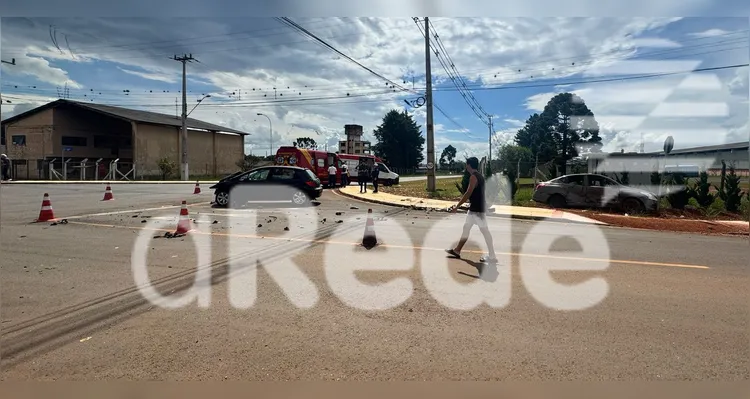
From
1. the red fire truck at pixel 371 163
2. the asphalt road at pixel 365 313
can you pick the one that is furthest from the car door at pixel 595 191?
the red fire truck at pixel 371 163

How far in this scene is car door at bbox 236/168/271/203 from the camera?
1495 centimetres

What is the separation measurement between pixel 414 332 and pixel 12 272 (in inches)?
226

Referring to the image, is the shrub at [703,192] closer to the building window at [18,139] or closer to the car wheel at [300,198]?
the car wheel at [300,198]

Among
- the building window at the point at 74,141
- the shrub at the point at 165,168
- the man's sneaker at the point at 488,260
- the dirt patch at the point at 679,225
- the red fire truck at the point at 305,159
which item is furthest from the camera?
the building window at the point at 74,141

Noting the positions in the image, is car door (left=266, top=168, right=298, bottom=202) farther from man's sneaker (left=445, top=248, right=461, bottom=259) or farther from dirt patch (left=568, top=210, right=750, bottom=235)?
dirt patch (left=568, top=210, right=750, bottom=235)

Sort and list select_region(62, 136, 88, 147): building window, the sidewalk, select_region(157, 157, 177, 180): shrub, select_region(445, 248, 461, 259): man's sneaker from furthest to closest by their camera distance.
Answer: select_region(62, 136, 88, 147): building window < select_region(157, 157, 177, 180): shrub < the sidewalk < select_region(445, 248, 461, 259): man's sneaker

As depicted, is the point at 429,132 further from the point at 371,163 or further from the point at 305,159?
the point at 305,159

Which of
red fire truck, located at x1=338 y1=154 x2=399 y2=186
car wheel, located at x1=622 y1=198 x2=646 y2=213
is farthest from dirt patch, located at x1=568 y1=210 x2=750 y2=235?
red fire truck, located at x1=338 y1=154 x2=399 y2=186

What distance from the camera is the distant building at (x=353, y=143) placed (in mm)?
72125

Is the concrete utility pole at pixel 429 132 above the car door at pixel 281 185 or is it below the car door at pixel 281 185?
above

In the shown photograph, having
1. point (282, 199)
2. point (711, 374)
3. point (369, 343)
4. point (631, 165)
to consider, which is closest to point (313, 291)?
point (369, 343)

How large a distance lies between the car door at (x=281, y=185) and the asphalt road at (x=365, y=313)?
22.5 feet

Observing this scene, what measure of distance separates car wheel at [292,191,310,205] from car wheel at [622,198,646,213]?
35.4ft

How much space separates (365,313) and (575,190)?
43.2 ft
